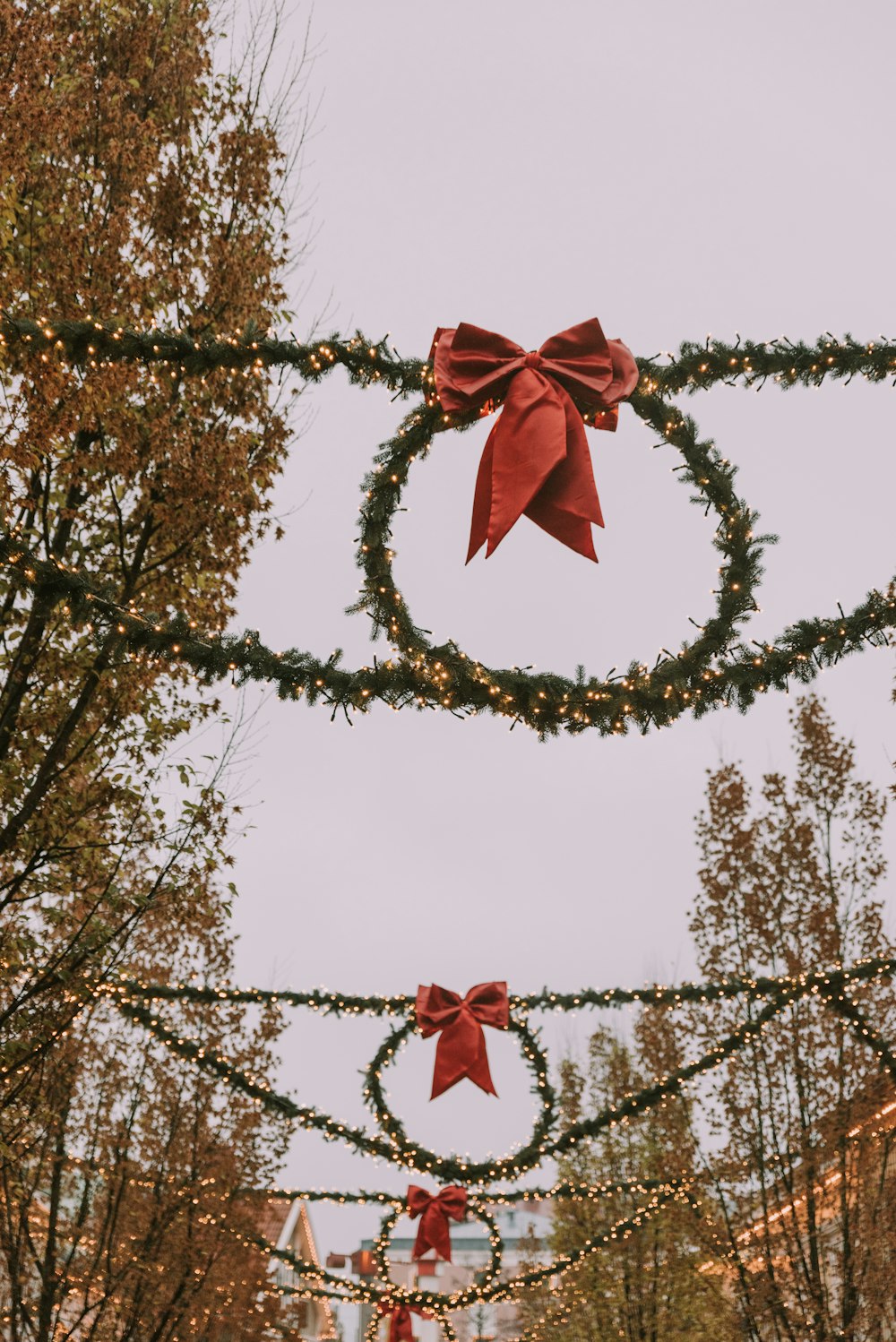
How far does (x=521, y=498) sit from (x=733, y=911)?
8434 mm

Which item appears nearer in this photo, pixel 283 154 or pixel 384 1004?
pixel 283 154

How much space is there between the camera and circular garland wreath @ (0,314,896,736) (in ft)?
12.5

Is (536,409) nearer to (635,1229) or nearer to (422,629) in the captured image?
(422,629)

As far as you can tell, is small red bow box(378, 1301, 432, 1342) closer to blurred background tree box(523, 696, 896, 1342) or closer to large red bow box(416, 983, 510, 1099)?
blurred background tree box(523, 696, 896, 1342)

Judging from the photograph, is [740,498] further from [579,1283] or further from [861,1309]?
[579,1283]

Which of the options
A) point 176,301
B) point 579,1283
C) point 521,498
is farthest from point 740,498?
point 579,1283

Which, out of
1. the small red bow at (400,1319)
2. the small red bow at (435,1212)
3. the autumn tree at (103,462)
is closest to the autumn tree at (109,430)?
the autumn tree at (103,462)

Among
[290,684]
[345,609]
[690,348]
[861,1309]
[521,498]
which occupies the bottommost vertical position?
[861,1309]

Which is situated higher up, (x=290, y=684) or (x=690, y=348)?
(x=690, y=348)

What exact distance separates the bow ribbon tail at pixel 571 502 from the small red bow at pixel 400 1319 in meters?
13.9

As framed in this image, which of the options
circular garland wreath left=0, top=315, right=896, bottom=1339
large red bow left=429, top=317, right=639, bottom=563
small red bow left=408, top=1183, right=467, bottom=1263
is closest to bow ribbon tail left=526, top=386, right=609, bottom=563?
large red bow left=429, top=317, right=639, bottom=563

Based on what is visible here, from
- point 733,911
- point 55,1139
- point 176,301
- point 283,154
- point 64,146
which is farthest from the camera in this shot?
point 733,911

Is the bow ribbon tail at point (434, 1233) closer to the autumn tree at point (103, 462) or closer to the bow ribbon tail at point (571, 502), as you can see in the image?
the autumn tree at point (103, 462)

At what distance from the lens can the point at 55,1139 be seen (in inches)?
322
